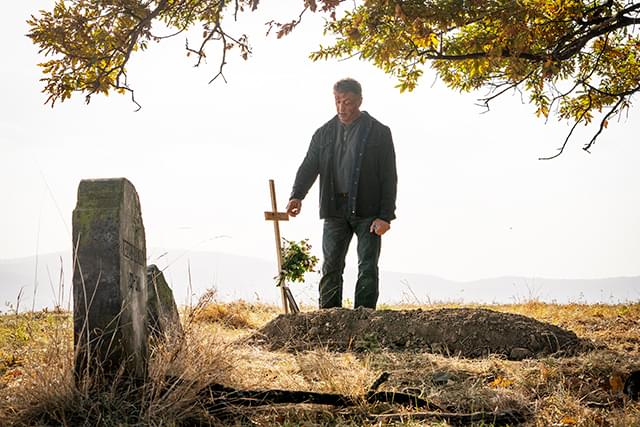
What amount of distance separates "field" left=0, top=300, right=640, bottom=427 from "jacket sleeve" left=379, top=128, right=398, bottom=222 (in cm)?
282

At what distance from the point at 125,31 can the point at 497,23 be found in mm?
4389

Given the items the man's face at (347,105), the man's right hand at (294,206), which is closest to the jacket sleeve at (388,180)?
the man's face at (347,105)

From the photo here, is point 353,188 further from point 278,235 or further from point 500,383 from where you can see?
point 500,383

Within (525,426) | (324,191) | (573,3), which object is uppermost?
(573,3)

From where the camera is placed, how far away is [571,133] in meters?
10.1

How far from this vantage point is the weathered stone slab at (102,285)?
14.6 feet

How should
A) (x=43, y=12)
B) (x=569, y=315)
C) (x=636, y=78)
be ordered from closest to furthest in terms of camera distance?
1. (x=43, y=12)
2. (x=569, y=315)
3. (x=636, y=78)

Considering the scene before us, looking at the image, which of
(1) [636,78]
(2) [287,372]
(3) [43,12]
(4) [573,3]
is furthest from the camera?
(1) [636,78]

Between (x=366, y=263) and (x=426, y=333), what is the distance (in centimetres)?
130

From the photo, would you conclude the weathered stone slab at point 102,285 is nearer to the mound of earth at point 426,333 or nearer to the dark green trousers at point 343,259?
the mound of earth at point 426,333

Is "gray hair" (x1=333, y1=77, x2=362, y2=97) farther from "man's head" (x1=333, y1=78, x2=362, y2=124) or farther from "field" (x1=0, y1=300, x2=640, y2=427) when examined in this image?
"field" (x1=0, y1=300, x2=640, y2=427)

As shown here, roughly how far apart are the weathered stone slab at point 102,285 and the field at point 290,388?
5.1 inches

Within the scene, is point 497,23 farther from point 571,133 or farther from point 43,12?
point 43,12

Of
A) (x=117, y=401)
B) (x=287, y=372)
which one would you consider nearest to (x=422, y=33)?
(x=287, y=372)
